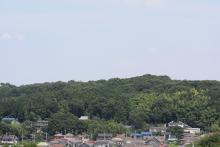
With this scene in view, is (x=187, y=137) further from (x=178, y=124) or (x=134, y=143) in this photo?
(x=178, y=124)

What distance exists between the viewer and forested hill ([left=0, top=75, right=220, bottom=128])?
2269 inches

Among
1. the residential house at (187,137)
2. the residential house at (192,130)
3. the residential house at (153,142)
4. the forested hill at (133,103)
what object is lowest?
the residential house at (153,142)

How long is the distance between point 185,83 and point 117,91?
17.2 ft

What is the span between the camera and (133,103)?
6141 cm

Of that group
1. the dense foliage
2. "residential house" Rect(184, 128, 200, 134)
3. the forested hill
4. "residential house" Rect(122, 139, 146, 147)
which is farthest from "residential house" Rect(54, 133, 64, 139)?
Answer: the dense foliage

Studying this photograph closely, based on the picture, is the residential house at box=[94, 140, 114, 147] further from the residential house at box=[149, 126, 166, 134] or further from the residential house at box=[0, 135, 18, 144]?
the residential house at box=[149, 126, 166, 134]

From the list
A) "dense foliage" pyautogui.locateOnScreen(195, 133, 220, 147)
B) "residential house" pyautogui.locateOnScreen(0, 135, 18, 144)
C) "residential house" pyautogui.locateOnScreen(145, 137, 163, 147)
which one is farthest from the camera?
"residential house" pyautogui.locateOnScreen(0, 135, 18, 144)

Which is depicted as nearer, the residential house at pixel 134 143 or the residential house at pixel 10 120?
the residential house at pixel 134 143

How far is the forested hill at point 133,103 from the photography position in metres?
57.6

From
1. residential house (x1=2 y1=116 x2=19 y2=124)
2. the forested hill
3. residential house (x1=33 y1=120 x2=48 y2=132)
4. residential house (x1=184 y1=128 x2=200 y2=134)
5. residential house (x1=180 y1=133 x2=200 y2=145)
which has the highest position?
the forested hill

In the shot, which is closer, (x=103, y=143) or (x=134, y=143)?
(x=134, y=143)

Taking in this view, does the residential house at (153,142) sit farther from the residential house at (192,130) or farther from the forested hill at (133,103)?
the forested hill at (133,103)

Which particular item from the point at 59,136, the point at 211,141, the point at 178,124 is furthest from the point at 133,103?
the point at 211,141

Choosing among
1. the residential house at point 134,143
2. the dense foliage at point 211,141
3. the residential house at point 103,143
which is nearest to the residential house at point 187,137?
the residential house at point 134,143
